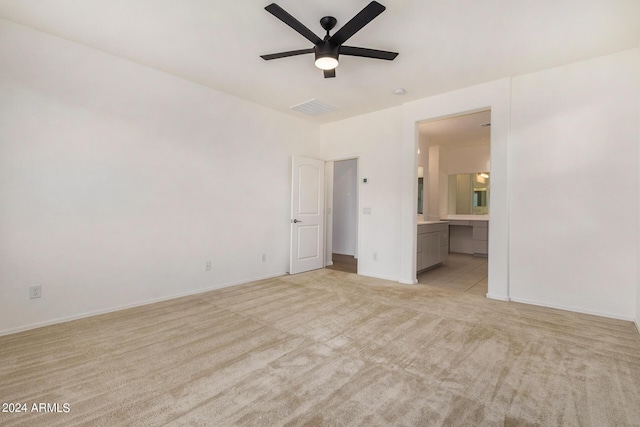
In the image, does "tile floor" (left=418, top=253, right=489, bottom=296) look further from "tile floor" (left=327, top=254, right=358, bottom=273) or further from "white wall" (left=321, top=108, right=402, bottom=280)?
"tile floor" (left=327, top=254, right=358, bottom=273)

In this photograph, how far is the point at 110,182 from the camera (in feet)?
10.4

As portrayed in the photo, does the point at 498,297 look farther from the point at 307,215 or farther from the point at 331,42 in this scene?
the point at 331,42

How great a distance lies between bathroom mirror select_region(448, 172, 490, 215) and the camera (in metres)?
7.59

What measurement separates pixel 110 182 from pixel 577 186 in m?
5.21

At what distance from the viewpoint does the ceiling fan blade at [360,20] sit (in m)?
1.97

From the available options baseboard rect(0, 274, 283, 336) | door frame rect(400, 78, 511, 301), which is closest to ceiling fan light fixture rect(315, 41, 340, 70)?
door frame rect(400, 78, 511, 301)

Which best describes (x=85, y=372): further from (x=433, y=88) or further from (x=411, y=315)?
(x=433, y=88)

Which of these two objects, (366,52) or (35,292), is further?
(35,292)

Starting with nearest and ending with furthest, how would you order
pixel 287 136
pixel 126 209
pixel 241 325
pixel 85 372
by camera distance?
1. pixel 85 372
2. pixel 241 325
3. pixel 126 209
4. pixel 287 136

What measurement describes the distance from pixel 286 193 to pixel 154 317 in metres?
2.81

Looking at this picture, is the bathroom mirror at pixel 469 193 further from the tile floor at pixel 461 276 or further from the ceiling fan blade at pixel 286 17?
the ceiling fan blade at pixel 286 17

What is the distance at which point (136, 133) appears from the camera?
3348mm

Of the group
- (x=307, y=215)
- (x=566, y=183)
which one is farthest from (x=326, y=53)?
(x=307, y=215)

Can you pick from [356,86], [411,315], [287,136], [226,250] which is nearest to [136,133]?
[226,250]
